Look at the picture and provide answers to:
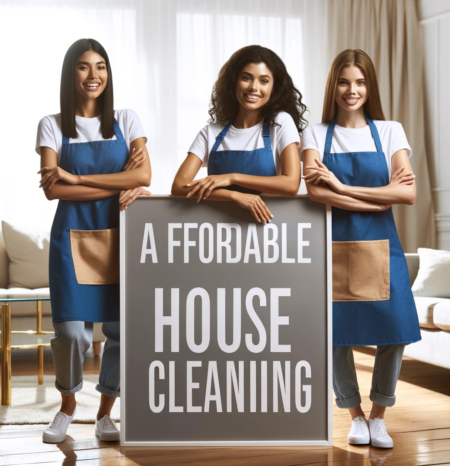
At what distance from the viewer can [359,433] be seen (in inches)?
83.7

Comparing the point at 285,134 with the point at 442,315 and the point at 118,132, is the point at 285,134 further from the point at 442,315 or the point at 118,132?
the point at 442,315

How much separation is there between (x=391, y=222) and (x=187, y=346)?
2.62 ft

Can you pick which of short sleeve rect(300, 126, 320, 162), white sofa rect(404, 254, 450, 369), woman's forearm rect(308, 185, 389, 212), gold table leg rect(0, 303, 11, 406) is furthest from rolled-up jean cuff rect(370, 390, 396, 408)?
gold table leg rect(0, 303, 11, 406)

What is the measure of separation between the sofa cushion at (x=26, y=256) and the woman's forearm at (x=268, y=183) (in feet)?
Answer: 8.12

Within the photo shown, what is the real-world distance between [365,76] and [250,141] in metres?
0.45

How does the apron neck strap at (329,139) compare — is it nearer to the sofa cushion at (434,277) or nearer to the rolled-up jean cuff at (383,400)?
the rolled-up jean cuff at (383,400)

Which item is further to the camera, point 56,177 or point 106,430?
point 106,430

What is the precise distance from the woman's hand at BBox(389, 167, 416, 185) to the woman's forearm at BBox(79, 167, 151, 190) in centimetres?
81

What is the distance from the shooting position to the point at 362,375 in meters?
3.37

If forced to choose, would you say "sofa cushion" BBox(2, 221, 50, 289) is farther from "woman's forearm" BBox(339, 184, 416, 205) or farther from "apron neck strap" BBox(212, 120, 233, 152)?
"woman's forearm" BBox(339, 184, 416, 205)

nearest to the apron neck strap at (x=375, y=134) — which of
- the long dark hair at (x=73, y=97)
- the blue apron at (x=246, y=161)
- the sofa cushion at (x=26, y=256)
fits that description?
the blue apron at (x=246, y=161)

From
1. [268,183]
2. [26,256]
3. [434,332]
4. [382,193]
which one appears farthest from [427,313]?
[26,256]

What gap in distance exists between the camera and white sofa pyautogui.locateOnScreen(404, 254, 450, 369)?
2967 mm

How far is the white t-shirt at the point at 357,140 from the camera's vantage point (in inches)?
81.7
